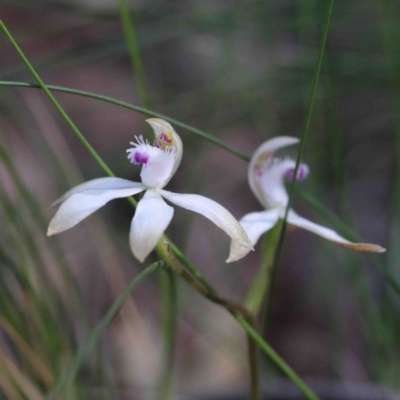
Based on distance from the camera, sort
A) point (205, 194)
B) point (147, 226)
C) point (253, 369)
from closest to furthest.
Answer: point (147, 226) → point (253, 369) → point (205, 194)

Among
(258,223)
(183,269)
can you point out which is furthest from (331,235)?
(183,269)

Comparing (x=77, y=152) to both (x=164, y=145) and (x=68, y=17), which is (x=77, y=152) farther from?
(x=164, y=145)

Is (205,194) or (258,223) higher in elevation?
(258,223)

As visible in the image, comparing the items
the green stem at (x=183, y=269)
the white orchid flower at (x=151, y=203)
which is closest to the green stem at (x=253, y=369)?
the green stem at (x=183, y=269)

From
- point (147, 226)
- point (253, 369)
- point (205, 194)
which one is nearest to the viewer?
point (147, 226)

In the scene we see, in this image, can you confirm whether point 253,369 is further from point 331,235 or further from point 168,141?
point 168,141

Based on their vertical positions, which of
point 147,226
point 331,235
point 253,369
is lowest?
point 253,369

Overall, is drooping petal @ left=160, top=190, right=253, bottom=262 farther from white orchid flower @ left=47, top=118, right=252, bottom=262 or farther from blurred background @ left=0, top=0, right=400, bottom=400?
blurred background @ left=0, top=0, right=400, bottom=400
